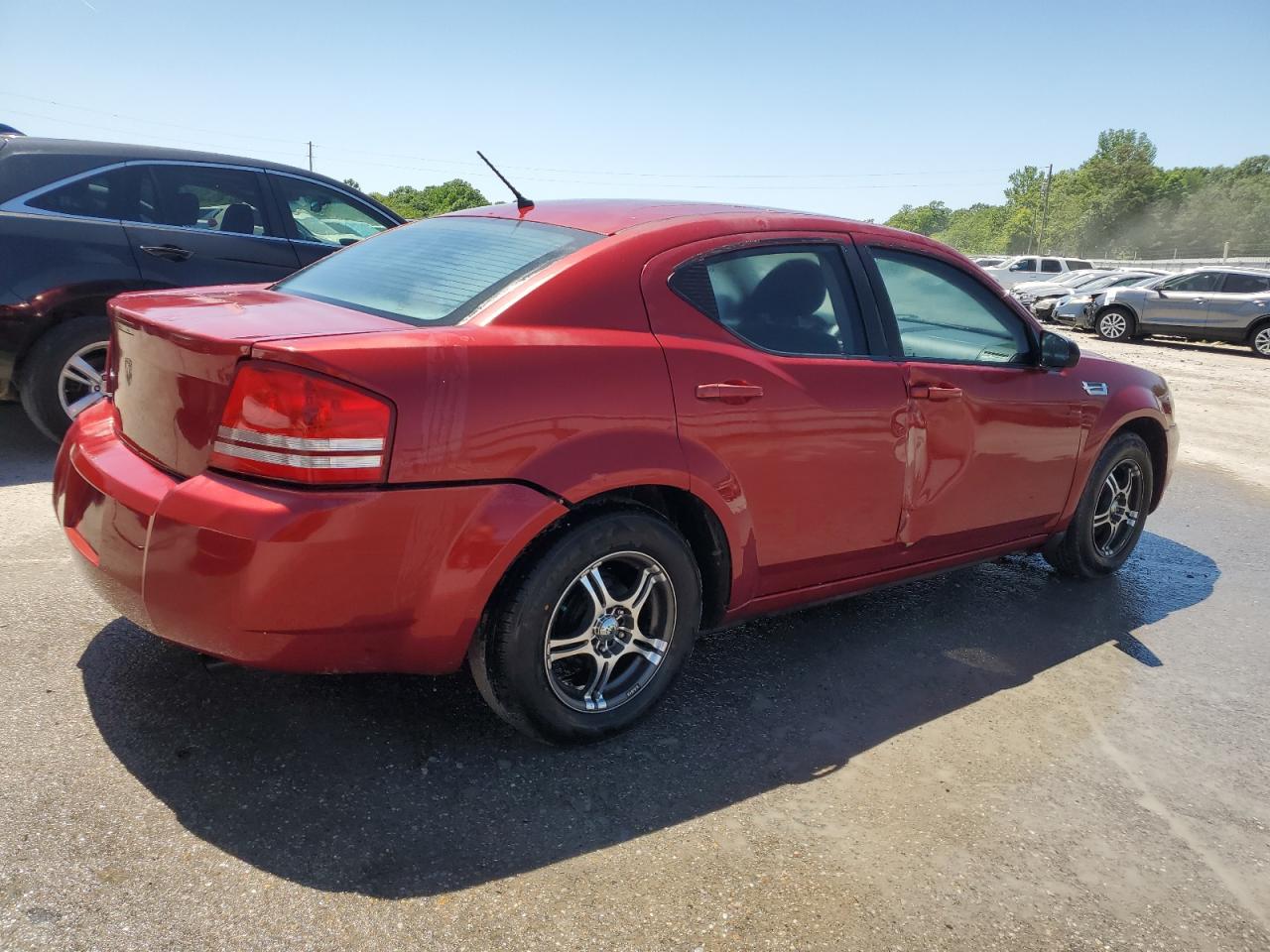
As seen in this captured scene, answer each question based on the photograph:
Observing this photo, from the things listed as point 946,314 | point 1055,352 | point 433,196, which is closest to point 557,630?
point 946,314

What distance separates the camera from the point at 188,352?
255 centimetres

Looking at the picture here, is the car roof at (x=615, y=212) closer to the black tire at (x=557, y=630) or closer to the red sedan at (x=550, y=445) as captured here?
the red sedan at (x=550, y=445)

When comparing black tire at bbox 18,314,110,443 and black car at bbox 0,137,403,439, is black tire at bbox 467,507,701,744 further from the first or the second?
black tire at bbox 18,314,110,443

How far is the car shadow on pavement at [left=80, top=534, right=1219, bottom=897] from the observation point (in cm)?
246

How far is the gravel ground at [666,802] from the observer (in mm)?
2238

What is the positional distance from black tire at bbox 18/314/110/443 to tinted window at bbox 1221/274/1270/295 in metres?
20.0

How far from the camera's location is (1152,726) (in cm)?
344

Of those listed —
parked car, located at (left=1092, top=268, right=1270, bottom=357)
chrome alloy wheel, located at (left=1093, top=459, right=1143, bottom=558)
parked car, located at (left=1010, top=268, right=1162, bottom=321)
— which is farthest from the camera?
parked car, located at (left=1010, top=268, right=1162, bottom=321)

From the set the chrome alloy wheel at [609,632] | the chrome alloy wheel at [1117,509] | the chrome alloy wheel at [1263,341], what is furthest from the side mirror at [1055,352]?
the chrome alloy wheel at [1263,341]

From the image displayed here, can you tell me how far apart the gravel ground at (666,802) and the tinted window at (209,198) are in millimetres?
2831

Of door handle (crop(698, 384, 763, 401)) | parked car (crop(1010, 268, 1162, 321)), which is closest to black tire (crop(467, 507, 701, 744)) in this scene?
door handle (crop(698, 384, 763, 401))

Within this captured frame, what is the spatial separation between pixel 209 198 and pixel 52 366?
4.96 ft

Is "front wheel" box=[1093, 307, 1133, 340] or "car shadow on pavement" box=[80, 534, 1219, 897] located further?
"front wheel" box=[1093, 307, 1133, 340]

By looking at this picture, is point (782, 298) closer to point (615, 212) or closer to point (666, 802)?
point (615, 212)
